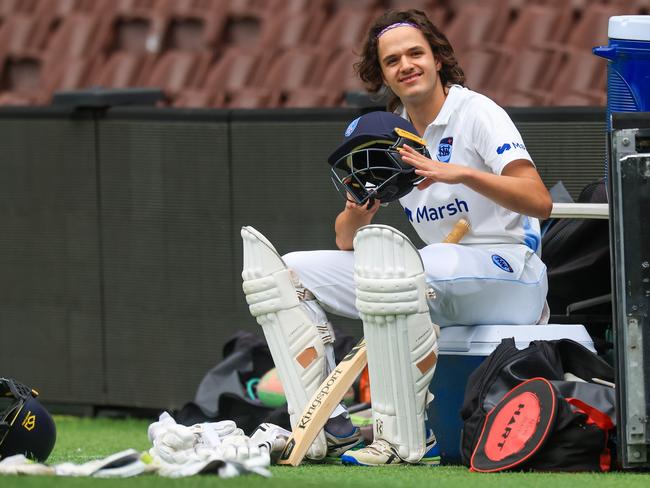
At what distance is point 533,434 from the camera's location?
12.3 ft

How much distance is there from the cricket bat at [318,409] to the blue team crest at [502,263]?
1.51 ft

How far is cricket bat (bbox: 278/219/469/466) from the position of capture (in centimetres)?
402

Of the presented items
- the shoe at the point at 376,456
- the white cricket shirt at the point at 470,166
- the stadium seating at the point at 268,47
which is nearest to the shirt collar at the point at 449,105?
the white cricket shirt at the point at 470,166

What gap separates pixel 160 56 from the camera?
30.6 ft

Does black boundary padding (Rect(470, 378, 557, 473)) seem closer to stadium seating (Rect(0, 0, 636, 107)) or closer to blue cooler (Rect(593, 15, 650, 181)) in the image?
blue cooler (Rect(593, 15, 650, 181))

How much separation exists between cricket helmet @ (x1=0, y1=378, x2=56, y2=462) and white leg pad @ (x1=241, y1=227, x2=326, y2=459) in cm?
72

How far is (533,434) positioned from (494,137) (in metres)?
0.93

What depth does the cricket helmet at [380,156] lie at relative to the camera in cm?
404

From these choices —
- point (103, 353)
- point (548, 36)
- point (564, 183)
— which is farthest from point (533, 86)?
point (103, 353)

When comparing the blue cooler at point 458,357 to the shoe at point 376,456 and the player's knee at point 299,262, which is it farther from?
the player's knee at point 299,262

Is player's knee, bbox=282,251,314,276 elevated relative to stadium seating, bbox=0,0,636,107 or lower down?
lower down

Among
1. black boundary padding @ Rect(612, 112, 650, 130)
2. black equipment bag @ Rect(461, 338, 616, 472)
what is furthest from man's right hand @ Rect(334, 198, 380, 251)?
black boundary padding @ Rect(612, 112, 650, 130)

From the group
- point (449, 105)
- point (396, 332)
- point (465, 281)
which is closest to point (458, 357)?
point (465, 281)

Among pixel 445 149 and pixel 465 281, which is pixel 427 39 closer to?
pixel 445 149
